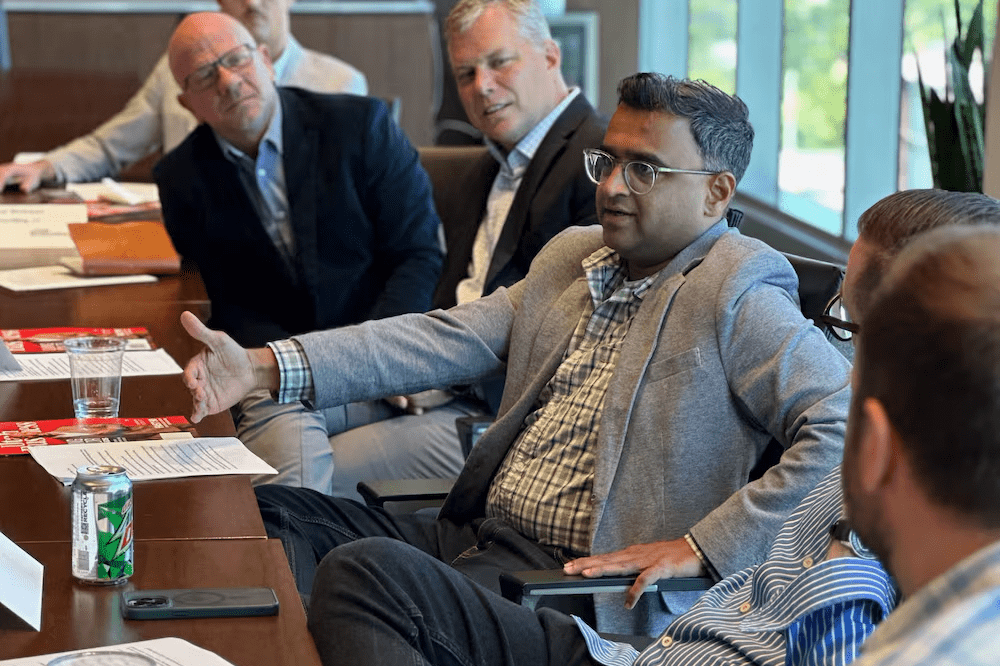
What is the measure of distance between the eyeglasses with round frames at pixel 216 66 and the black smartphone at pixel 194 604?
212 centimetres

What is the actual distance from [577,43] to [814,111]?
7.42ft

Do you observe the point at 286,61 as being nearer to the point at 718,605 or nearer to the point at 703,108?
the point at 703,108

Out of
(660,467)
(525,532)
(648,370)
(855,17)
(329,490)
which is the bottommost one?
(329,490)

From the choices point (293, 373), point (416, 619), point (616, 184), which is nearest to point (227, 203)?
point (293, 373)

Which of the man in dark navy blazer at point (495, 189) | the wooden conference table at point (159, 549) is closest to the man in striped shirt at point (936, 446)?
the wooden conference table at point (159, 549)

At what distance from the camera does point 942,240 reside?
80 centimetres

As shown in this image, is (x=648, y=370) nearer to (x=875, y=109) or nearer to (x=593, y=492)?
(x=593, y=492)

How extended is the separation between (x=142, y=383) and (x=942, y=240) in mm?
1685

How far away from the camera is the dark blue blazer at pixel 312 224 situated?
3.27 metres

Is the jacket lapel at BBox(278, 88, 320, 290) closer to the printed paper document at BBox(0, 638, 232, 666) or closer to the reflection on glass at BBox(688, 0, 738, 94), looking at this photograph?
the printed paper document at BBox(0, 638, 232, 666)

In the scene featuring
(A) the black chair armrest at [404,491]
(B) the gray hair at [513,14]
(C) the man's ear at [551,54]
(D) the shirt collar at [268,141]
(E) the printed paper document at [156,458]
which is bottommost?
(A) the black chair armrest at [404,491]

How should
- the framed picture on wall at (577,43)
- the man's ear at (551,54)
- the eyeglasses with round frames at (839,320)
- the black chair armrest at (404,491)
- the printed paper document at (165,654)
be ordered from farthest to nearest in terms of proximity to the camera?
the framed picture on wall at (577,43) → the man's ear at (551,54) → the black chair armrest at (404,491) → the eyeglasses with round frames at (839,320) → the printed paper document at (165,654)

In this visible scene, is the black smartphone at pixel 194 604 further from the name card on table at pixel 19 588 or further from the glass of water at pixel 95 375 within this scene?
the glass of water at pixel 95 375

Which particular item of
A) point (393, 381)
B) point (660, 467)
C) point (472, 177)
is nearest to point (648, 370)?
point (660, 467)
